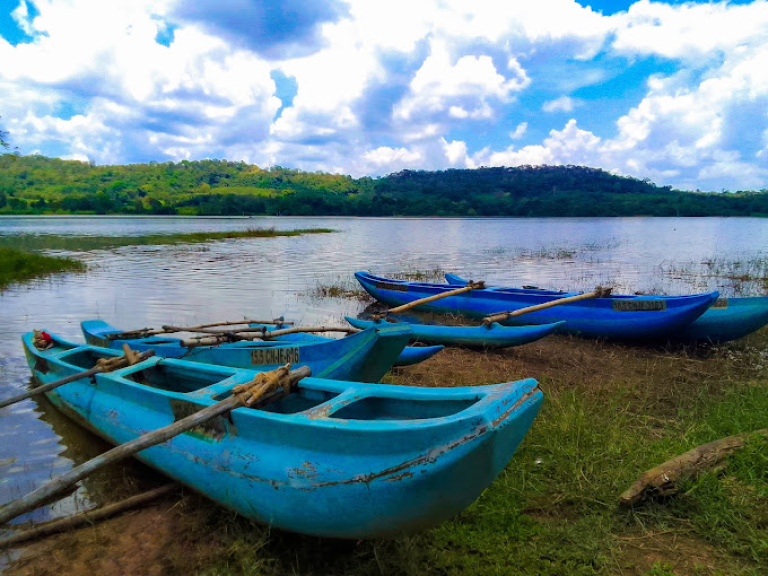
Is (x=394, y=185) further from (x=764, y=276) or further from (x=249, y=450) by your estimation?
(x=249, y=450)

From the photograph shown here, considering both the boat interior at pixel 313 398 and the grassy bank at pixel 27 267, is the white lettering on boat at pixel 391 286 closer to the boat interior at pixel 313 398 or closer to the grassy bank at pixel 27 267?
the boat interior at pixel 313 398

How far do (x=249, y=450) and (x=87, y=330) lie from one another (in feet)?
18.3

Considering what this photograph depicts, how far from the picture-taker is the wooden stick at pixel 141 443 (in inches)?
119

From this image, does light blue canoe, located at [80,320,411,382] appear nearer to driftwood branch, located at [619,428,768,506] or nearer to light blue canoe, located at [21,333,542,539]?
light blue canoe, located at [21,333,542,539]

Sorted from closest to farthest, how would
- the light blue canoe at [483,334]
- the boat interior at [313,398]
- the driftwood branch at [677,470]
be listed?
the boat interior at [313,398], the driftwood branch at [677,470], the light blue canoe at [483,334]

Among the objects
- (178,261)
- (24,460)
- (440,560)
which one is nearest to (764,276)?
(440,560)

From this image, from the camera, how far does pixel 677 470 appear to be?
3701mm

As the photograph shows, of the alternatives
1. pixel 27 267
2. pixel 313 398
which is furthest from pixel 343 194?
pixel 313 398

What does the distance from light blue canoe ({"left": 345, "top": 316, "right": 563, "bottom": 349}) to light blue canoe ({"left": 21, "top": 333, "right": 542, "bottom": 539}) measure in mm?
4104

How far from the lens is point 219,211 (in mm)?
95812

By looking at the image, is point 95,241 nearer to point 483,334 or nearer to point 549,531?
point 483,334

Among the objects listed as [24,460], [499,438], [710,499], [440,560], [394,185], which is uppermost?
[394,185]

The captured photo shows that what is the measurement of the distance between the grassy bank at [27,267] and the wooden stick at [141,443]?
1531cm

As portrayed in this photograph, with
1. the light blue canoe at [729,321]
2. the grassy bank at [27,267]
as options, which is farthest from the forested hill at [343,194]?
the light blue canoe at [729,321]
